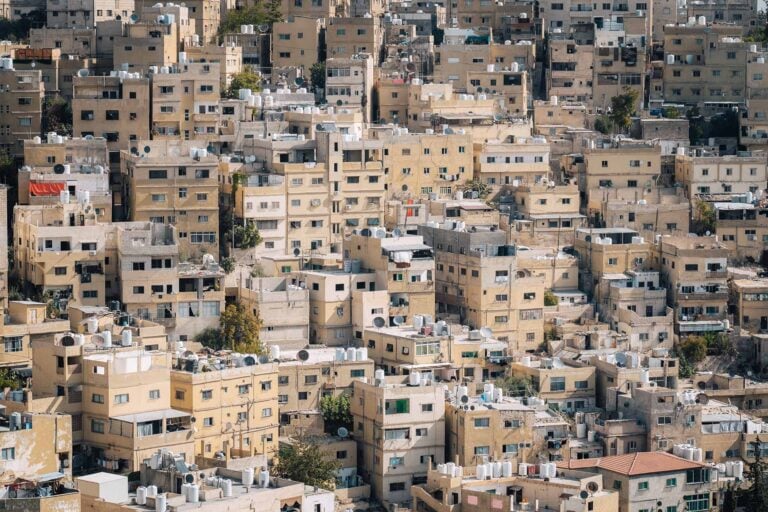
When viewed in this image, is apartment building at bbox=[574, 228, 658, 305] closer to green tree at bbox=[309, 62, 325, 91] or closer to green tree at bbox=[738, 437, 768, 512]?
green tree at bbox=[738, 437, 768, 512]

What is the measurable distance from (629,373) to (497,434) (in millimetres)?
3944

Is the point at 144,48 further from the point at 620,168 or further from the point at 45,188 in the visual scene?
the point at 620,168

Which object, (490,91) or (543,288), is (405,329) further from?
(490,91)

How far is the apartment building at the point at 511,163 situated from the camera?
6925cm

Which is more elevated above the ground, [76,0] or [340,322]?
[76,0]

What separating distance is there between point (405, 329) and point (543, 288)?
365cm

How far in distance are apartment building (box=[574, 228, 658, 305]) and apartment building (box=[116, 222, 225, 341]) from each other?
29.0 ft

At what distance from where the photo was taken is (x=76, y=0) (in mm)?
78062

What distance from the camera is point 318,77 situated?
74.6 metres

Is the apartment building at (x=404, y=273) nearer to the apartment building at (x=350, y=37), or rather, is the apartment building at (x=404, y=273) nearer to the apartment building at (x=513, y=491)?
the apartment building at (x=513, y=491)

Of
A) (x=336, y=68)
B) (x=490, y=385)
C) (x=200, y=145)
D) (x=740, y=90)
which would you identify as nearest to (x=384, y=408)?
(x=490, y=385)

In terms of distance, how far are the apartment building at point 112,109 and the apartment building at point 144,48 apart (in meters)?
2.65

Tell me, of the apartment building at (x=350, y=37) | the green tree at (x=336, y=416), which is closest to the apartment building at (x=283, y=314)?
the green tree at (x=336, y=416)

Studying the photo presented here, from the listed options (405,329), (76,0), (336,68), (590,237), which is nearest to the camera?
(405,329)
